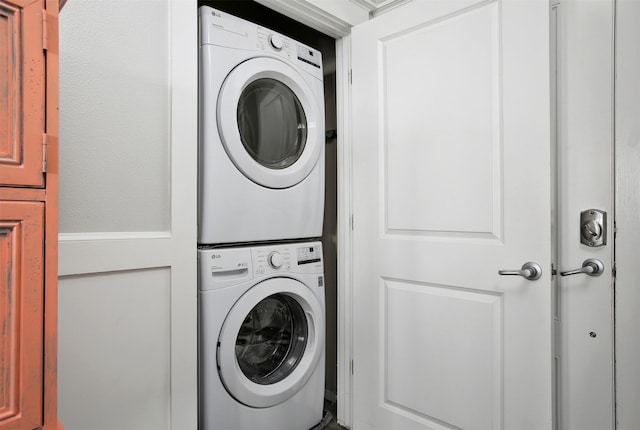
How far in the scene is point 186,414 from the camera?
4.35 feet

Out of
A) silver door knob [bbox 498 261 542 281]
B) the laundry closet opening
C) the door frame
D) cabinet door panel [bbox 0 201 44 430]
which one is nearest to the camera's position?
cabinet door panel [bbox 0 201 44 430]

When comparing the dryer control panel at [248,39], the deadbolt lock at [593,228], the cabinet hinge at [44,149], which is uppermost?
the dryer control panel at [248,39]

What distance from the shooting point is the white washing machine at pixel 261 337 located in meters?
1.41

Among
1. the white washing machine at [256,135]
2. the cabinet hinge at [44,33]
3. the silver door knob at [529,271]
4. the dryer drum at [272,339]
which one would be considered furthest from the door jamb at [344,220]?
the cabinet hinge at [44,33]

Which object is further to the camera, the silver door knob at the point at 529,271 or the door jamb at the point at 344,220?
the door jamb at the point at 344,220

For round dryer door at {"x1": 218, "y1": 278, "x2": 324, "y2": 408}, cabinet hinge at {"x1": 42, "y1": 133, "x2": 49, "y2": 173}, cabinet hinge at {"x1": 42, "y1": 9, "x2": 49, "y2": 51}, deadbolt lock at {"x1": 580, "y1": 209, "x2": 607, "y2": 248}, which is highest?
cabinet hinge at {"x1": 42, "y1": 9, "x2": 49, "y2": 51}

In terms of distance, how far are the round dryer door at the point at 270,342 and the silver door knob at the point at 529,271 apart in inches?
32.8

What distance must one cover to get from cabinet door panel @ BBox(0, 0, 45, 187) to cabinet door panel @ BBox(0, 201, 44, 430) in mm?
63

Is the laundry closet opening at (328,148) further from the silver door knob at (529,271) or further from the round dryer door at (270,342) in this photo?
the silver door knob at (529,271)

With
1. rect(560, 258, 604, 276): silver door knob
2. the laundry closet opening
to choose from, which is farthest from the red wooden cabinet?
the laundry closet opening

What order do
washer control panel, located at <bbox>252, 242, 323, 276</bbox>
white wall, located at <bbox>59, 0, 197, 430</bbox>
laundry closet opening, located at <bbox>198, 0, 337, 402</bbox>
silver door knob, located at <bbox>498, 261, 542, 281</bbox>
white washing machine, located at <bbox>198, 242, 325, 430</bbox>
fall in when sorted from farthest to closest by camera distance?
laundry closet opening, located at <bbox>198, 0, 337, 402</bbox>
washer control panel, located at <bbox>252, 242, 323, 276</bbox>
white washing machine, located at <bbox>198, 242, 325, 430</bbox>
silver door knob, located at <bbox>498, 261, 542, 281</bbox>
white wall, located at <bbox>59, 0, 197, 430</bbox>

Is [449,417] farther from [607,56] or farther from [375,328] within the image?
[607,56]

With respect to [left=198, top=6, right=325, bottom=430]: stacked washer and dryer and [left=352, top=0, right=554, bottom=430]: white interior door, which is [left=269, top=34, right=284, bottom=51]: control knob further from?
[left=352, top=0, right=554, bottom=430]: white interior door

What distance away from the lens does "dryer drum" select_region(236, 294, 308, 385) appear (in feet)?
5.22
